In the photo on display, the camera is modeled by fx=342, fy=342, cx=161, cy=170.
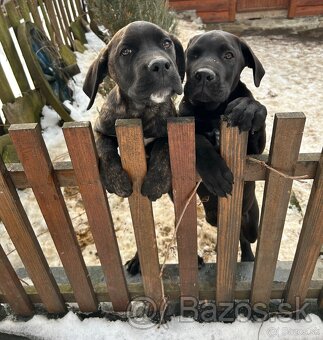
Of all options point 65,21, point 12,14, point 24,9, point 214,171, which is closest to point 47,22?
point 24,9

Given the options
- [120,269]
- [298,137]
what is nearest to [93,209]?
[120,269]

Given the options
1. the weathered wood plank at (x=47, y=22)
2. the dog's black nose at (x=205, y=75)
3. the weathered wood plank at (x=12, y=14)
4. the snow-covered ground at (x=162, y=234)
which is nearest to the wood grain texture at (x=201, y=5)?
the snow-covered ground at (x=162, y=234)

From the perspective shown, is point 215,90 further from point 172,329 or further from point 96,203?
point 172,329

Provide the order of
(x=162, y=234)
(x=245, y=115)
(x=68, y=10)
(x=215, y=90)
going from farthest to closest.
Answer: (x=68, y=10) < (x=162, y=234) < (x=215, y=90) < (x=245, y=115)

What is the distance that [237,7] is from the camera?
38.3 feet

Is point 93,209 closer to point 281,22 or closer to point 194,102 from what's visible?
point 194,102

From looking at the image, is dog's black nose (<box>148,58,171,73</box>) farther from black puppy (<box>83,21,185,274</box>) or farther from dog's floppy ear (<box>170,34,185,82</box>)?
dog's floppy ear (<box>170,34,185,82</box>)

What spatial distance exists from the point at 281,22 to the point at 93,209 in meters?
11.9

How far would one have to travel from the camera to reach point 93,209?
5.89 feet

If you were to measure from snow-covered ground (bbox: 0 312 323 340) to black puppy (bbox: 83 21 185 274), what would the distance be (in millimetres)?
1040

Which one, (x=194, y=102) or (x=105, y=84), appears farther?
(x=105, y=84)

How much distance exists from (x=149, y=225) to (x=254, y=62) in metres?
1.40

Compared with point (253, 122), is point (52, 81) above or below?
below

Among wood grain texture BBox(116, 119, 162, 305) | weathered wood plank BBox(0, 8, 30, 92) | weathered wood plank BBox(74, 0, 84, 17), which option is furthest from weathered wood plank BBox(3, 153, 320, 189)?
weathered wood plank BBox(74, 0, 84, 17)
